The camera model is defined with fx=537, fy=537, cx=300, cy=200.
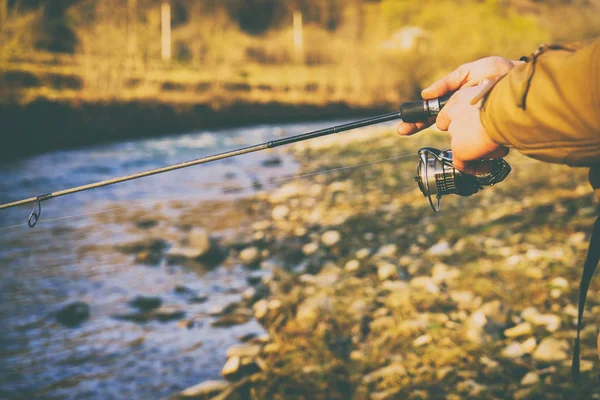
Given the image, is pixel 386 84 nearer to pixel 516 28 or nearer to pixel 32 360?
pixel 516 28

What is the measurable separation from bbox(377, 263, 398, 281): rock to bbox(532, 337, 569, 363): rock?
1247mm

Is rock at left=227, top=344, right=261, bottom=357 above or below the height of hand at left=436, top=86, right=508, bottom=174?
below

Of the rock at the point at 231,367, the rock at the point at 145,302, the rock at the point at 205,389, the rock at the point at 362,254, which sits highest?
the rock at the point at 362,254

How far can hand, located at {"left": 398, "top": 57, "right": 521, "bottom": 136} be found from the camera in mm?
1709

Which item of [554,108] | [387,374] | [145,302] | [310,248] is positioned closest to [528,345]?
[387,374]

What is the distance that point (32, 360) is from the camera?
3242 mm

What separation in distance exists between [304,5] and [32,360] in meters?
43.5

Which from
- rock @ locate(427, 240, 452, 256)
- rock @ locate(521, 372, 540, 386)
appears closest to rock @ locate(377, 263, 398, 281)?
rock @ locate(427, 240, 452, 256)

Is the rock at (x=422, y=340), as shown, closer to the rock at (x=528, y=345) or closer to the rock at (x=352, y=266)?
the rock at (x=528, y=345)


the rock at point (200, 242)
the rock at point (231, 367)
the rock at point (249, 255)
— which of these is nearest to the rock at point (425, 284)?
the rock at point (231, 367)

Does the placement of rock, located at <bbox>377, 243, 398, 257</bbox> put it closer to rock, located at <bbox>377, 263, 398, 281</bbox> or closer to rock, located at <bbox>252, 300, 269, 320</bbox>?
rock, located at <bbox>377, 263, 398, 281</bbox>

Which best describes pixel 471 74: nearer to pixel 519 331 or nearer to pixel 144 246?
pixel 519 331

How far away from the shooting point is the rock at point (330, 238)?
4.82 m

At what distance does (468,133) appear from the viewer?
1452 millimetres
